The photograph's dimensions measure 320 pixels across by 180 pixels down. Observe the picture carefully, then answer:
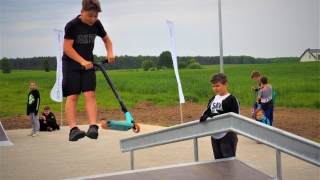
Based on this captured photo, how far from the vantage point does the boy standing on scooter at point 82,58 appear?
14.6 ft

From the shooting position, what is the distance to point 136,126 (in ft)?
14.8

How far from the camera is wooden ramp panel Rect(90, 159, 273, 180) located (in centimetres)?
568

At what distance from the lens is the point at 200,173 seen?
5.81m

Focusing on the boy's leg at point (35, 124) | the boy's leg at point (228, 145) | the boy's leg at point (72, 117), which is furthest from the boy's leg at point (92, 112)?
the boy's leg at point (35, 124)

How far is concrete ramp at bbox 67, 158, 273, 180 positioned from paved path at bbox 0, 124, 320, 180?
3.74 metres

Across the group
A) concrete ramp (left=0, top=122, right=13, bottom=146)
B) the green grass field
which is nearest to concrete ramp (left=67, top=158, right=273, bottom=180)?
concrete ramp (left=0, top=122, right=13, bottom=146)

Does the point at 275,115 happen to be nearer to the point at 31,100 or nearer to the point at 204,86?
the point at 204,86

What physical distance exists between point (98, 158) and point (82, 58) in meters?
8.79

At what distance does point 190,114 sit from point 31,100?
34.5 feet

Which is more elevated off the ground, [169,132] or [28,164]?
[169,132]

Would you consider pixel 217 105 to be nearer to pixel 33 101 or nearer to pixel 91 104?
pixel 91 104

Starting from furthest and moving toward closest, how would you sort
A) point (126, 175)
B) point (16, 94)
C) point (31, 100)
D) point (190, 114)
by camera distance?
point (16, 94) → point (190, 114) → point (31, 100) → point (126, 175)

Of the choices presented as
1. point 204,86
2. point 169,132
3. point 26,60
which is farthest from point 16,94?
point 169,132

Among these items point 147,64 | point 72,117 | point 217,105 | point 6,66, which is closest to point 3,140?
point 217,105
